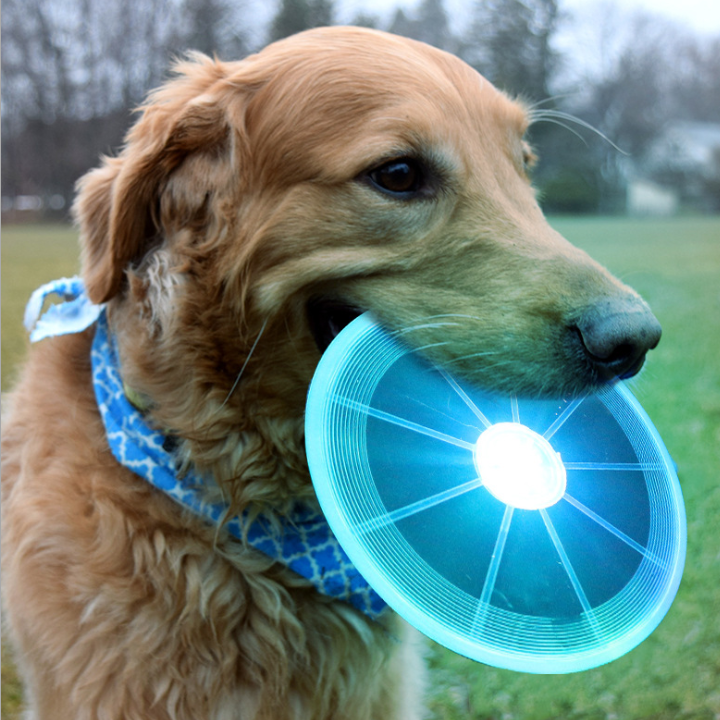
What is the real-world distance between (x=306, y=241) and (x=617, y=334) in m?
0.85

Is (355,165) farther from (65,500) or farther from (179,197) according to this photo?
(65,500)

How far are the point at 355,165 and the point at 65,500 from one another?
127 cm

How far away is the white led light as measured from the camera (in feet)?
5.45

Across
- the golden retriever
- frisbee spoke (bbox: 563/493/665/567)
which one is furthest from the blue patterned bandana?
frisbee spoke (bbox: 563/493/665/567)

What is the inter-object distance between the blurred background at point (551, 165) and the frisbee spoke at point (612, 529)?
0.48 metres

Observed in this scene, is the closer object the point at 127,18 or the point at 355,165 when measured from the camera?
the point at 355,165

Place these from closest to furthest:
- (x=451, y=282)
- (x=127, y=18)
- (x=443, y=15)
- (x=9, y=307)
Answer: (x=451, y=282), (x=9, y=307), (x=443, y=15), (x=127, y=18)

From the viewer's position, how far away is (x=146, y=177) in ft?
6.81

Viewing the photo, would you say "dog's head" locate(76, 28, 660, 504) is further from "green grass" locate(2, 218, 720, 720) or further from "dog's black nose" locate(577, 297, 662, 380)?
"green grass" locate(2, 218, 720, 720)

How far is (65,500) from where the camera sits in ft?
6.67

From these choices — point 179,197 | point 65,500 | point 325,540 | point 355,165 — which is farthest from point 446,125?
point 65,500

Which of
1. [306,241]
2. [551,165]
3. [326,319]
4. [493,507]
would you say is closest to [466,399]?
[493,507]

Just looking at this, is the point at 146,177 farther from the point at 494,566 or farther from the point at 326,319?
the point at 494,566

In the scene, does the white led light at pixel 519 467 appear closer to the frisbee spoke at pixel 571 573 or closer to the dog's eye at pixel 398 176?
the frisbee spoke at pixel 571 573
